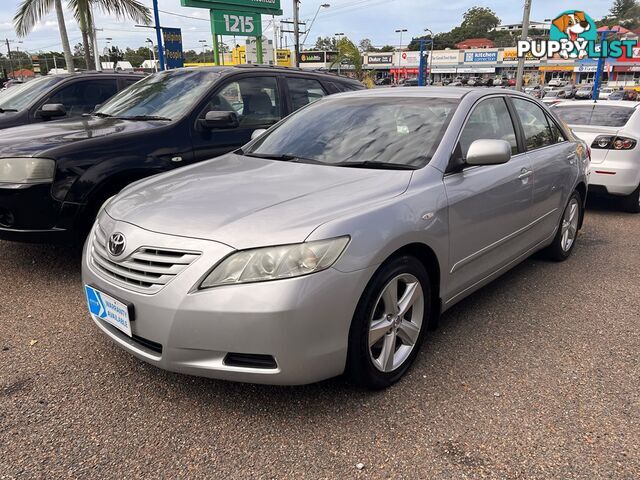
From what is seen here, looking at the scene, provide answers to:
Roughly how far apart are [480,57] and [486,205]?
289ft

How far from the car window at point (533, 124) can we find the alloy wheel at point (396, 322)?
196cm

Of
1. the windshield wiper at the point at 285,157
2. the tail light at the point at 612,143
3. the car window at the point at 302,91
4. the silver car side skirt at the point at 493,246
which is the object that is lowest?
the silver car side skirt at the point at 493,246

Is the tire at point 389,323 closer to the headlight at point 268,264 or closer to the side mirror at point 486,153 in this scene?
the headlight at point 268,264

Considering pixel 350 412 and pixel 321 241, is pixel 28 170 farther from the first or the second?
pixel 350 412

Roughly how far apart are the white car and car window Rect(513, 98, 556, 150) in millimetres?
2119

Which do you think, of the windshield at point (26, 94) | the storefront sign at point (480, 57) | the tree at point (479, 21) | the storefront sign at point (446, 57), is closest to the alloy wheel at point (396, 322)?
the windshield at point (26, 94)

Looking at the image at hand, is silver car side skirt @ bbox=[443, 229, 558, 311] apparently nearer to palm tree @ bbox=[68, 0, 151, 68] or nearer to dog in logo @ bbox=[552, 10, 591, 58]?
palm tree @ bbox=[68, 0, 151, 68]

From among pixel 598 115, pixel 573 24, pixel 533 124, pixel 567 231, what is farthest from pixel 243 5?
pixel 573 24

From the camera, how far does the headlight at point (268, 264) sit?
84.1 inches

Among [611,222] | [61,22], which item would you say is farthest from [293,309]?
[61,22]

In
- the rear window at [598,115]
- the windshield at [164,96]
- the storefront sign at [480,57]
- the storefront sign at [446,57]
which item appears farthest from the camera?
the storefront sign at [446,57]

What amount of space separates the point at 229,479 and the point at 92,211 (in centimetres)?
266

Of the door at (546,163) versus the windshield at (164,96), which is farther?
the windshield at (164,96)

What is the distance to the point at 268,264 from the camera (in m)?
2.15
